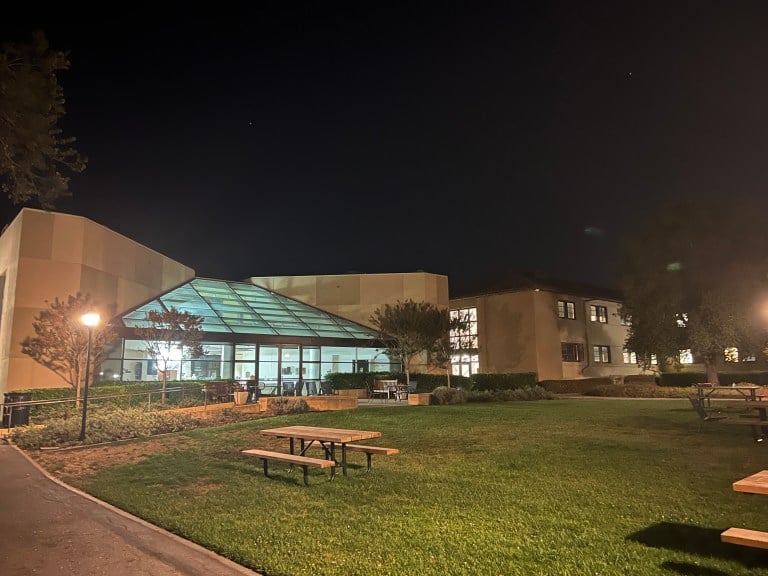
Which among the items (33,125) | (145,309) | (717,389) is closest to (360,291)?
(145,309)

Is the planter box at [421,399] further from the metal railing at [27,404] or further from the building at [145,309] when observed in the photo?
the building at [145,309]

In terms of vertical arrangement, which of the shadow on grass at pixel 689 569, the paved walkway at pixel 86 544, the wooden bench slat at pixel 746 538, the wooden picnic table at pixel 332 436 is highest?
the wooden picnic table at pixel 332 436

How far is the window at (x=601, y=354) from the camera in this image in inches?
1388

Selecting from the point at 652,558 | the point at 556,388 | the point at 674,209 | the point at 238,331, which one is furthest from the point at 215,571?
the point at 674,209

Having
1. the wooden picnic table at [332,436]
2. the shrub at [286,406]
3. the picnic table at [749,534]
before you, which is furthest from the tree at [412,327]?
the picnic table at [749,534]

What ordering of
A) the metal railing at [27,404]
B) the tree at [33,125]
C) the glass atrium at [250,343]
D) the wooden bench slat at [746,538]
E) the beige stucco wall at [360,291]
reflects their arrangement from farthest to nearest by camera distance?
the beige stucco wall at [360,291] → the glass atrium at [250,343] → the metal railing at [27,404] → the tree at [33,125] → the wooden bench slat at [746,538]

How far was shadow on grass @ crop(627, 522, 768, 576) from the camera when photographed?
158 inches

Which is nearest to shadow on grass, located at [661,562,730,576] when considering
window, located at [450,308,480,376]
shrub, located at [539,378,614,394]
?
shrub, located at [539,378,614,394]

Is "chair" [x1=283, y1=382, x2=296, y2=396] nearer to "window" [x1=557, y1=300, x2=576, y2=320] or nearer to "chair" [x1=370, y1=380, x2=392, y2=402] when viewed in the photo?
"chair" [x1=370, y1=380, x2=392, y2=402]

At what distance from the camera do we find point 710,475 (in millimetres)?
6930

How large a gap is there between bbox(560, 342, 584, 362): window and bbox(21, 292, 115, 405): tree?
83.6 ft

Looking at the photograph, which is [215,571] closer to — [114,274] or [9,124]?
[9,124]

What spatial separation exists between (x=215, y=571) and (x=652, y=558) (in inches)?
138

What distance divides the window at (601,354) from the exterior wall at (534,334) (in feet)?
1.14
